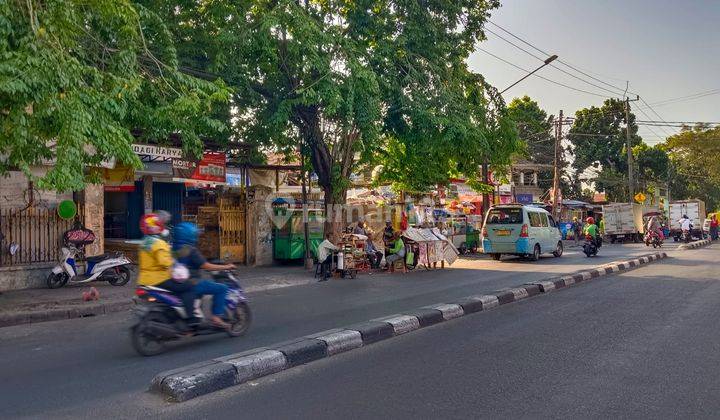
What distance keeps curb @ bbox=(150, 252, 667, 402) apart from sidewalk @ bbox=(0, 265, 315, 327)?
210 inches

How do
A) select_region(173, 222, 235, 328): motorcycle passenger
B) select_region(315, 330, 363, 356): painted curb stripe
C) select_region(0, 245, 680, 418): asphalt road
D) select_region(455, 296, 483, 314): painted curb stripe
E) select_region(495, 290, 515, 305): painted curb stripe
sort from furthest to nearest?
select_region(495, 290, 515, 305): painted curb stripe, select_region(455, 296, 483, 314): painted curb stripe, select_region(173, 222, 235, 328): motorcycle passenger, select_region(315, 330, 363, 356): painted curb stripe, select_region(0, 245, 680, 418): asphalt road

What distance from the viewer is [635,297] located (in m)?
10.9

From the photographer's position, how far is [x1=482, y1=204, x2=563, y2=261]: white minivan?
19.9 metres

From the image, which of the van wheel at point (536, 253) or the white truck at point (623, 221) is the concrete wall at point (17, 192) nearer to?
the van wheel at point (536, 253)

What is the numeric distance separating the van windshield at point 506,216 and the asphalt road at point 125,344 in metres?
6.15

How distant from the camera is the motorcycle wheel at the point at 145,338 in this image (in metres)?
6.61

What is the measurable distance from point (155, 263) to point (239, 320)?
4.73 ft

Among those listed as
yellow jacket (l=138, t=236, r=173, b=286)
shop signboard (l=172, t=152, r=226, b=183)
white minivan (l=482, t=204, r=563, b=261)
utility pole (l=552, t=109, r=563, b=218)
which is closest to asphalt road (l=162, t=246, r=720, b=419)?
yellow jacket (l=138, t=236, r=173, b=286)

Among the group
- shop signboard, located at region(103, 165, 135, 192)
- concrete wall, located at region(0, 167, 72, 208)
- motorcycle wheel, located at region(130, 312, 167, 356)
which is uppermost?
shop signboard, located at region(103, 165, 135, 192)

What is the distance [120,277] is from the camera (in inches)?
525

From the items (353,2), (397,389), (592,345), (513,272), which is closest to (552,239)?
→ (513,272)

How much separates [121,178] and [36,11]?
736 cm

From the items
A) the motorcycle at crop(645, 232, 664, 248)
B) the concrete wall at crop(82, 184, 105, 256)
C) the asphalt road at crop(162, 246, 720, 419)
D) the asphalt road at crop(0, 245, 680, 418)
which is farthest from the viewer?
the motorcycle at crop(645, 232, 664, 248)

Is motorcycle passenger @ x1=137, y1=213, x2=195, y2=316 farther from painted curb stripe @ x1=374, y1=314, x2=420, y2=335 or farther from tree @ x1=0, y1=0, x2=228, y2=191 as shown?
painted curb stripe @ x1=374, y1=314, x2=420, y2=335
